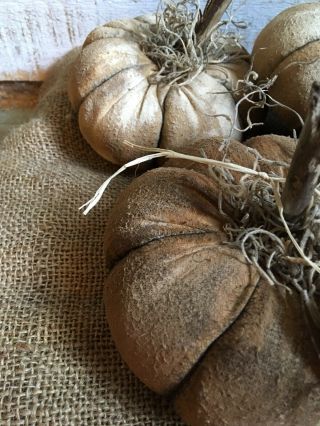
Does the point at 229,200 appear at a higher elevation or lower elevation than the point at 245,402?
higher

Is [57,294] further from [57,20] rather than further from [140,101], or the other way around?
[57,20]

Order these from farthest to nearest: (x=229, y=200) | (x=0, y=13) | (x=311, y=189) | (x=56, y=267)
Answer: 1. (x=0, y=13)
2. (x=56, y=267)
3. (x=229, y=200)
4. (x=311, y=189)

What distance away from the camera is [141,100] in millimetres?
829

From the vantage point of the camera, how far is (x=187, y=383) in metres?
0.54

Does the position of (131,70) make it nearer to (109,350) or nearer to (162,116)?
(162,116)

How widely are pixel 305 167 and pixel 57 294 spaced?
0.39 metres

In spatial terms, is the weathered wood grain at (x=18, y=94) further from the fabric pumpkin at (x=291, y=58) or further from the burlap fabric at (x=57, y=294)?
the fabric pumpkin at (x=291, y=58)

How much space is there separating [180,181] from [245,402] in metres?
0.24

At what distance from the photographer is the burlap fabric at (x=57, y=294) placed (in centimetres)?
62

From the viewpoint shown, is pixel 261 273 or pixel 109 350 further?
pixel 109 350

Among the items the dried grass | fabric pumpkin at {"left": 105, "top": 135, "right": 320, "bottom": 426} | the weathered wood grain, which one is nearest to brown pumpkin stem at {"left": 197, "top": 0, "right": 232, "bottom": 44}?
the dried grass

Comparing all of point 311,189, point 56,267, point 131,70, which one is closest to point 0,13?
point 131,70

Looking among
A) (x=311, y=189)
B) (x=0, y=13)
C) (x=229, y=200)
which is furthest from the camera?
(x=0, y=13)

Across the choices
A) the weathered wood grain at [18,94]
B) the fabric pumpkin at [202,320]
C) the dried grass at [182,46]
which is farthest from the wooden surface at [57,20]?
the fabric pumpkin at [202,320]
